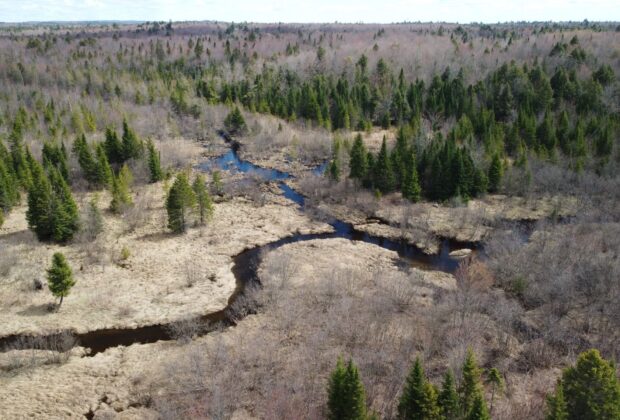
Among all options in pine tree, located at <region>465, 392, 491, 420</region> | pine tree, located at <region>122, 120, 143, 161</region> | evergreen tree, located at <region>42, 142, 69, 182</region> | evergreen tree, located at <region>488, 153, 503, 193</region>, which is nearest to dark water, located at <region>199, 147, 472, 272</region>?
evergreen tree, located at <region>488, 153, 503, 193</region>

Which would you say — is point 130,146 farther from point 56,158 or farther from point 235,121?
point 235,121

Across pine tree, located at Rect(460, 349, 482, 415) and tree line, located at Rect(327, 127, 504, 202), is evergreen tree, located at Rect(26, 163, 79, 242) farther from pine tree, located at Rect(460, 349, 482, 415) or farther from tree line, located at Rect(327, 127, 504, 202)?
pine tree, located at Rect(460, 349, 482, 415)

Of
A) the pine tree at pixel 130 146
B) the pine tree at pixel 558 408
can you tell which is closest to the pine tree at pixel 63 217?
the pine tree at pixel 130 146

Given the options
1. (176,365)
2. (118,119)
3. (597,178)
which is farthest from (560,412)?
A: (118,119)

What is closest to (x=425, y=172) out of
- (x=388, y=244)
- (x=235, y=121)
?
(x=388, y=244)

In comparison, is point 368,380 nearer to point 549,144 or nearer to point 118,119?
Result: point 549,144

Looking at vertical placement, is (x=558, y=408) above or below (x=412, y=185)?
above

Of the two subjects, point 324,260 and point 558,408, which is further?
point 324,260
